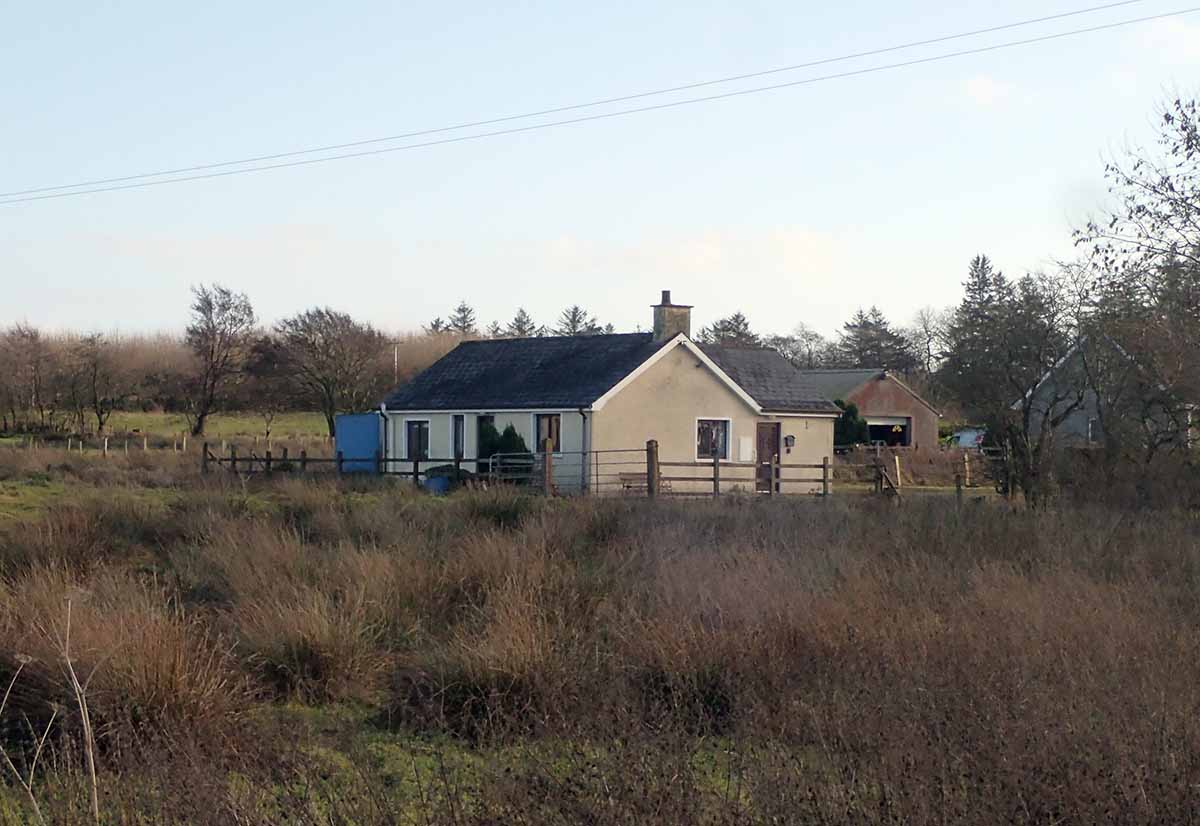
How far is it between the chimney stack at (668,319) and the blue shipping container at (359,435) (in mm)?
8782

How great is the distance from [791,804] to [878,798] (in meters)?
0.35

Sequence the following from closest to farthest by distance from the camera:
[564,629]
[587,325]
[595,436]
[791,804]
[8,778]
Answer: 1. [791,804]
2. [8,778]
3. [564,629]
4. [595,436]
5. [587,325]

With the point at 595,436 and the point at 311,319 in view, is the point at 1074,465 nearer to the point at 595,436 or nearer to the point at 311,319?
the point at 595,436

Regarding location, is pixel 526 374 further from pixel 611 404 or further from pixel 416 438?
pixel 416 438

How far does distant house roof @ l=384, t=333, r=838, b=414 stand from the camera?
35.5 m

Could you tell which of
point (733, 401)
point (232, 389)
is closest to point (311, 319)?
point (232, 389)

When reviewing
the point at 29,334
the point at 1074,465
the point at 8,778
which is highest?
the point at 29,334

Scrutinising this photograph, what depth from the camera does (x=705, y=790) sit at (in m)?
5.43

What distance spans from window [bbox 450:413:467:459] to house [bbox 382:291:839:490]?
27 millimetres

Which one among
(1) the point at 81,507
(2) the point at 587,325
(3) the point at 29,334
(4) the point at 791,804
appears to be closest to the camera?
(4) the point at 791,804

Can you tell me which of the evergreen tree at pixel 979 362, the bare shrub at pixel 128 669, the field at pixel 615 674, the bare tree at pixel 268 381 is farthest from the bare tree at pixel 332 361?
the bare shrub at pixel 128 669

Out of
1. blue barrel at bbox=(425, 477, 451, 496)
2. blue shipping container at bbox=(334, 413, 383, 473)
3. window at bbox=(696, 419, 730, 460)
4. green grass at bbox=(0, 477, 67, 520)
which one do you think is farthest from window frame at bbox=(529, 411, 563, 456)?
green grass at bbox=(0, 477, 67, 520)

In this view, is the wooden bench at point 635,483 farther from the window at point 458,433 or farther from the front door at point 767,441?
the front door at point 767,441

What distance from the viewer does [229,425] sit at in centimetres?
5981
